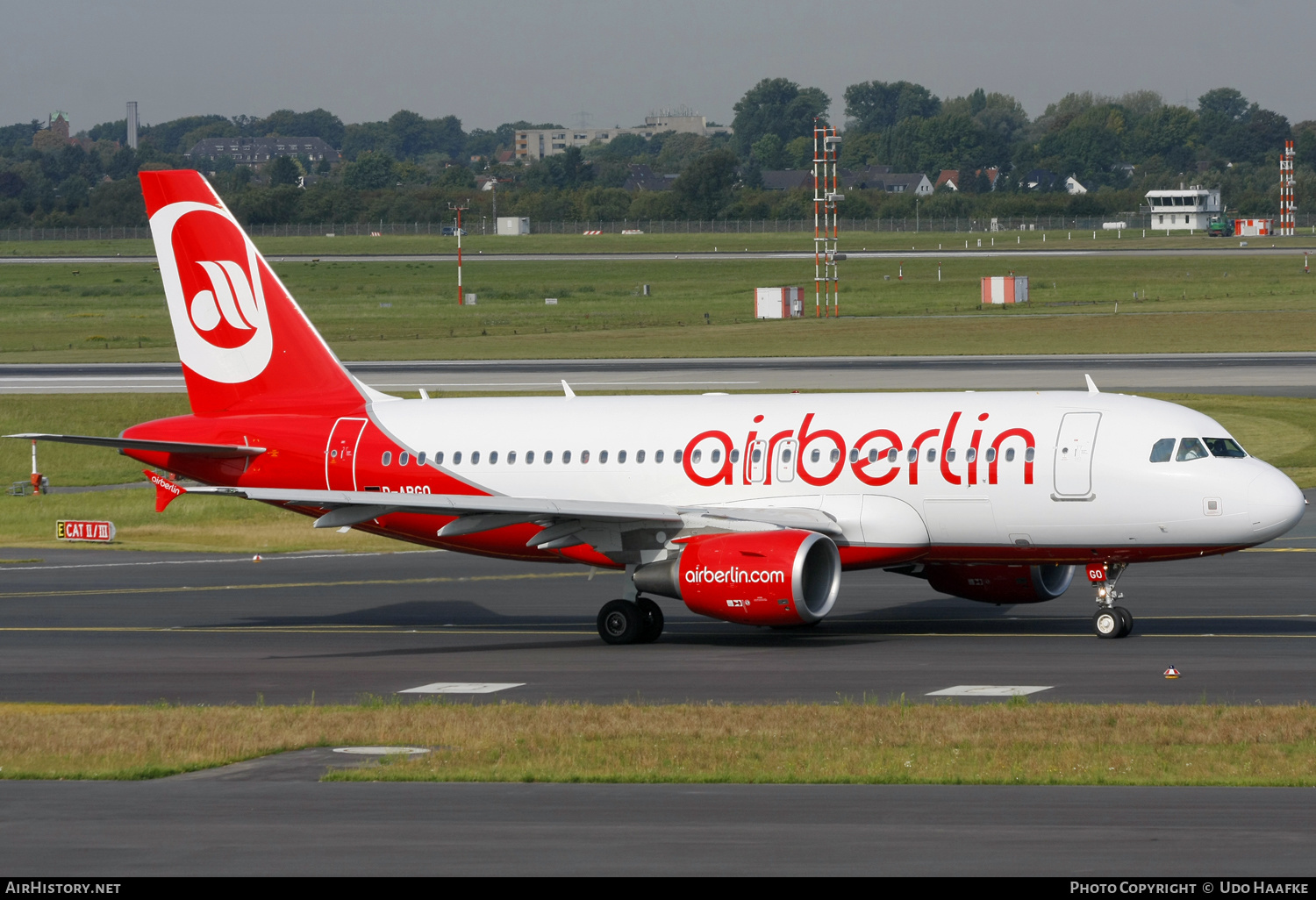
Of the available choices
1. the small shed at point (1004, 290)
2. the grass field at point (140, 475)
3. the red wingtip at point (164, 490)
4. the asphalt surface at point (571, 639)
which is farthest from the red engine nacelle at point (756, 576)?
the small shed at point (1004, 290)

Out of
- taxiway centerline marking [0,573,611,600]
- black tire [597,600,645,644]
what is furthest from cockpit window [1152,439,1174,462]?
taxiway centerline marking [0,573,611,600]

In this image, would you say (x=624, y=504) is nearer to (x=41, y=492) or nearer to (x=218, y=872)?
(x=218, y=872)

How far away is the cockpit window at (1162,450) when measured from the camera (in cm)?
3228

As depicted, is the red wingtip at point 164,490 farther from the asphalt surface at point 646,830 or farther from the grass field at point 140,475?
the asphalt surface at point 646,830

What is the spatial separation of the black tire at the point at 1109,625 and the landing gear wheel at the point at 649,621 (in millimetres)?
8290

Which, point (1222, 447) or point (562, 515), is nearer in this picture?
point (1222, 447)

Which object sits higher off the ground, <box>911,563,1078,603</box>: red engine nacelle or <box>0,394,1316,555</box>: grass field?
<box>911,563,1078,603</box>: red engine nacelle

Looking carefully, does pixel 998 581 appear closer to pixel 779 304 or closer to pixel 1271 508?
pixel 1271 508

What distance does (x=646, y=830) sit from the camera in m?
17.5

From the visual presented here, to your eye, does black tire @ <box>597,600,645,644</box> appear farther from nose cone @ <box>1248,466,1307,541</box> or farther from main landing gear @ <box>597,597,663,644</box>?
nose cone @ <box>1248,466,1307,541</box>

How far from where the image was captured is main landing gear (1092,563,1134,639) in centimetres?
3266

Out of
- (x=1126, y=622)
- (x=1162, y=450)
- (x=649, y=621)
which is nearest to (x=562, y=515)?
(x=649, y=621)

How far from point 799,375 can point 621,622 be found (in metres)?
54.2

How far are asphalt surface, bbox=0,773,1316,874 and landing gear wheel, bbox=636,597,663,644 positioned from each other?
14184 millimetres
